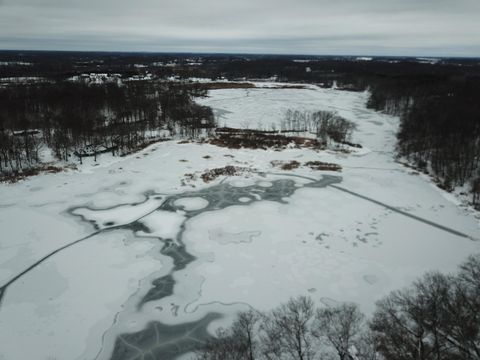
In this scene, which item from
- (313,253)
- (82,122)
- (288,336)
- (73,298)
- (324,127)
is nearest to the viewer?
(288,336)

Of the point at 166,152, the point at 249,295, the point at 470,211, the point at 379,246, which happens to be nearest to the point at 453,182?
the point at 470,211

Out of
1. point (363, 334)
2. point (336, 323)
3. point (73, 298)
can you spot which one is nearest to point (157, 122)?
point (73, 298)

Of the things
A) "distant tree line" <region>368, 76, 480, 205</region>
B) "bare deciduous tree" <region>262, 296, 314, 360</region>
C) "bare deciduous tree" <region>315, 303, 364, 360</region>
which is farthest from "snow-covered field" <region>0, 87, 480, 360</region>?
"distant tree line" <region>368, 76, 480, 205</region>

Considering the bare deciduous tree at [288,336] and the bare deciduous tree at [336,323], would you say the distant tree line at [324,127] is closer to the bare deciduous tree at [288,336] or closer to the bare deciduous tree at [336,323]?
the bare deciduous tree at [336,323]

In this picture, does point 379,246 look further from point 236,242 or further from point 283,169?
point 283,169

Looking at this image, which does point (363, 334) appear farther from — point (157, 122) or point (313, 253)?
point (157, 122)

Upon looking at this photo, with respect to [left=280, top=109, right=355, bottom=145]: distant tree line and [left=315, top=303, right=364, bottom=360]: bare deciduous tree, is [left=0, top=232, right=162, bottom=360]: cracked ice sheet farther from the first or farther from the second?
[left=280, top=109, right=355, bottom=145]: distant tree line
